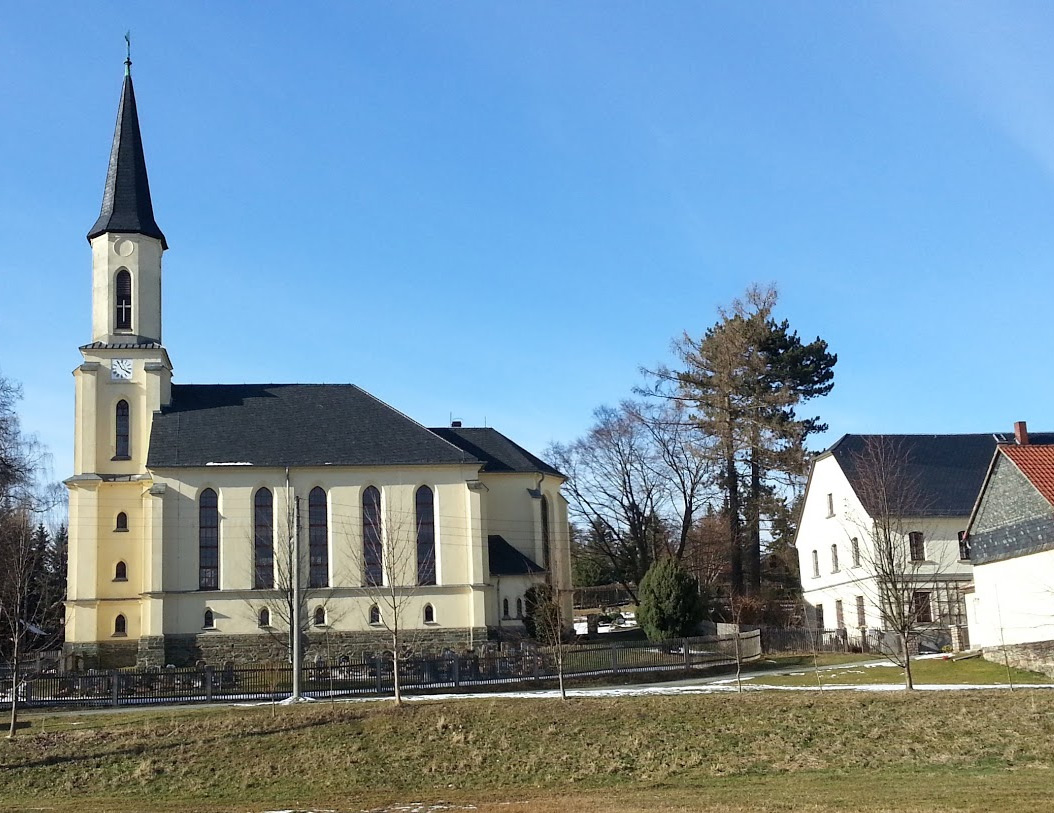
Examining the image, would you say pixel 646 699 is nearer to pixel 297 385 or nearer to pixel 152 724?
pixel 152 724

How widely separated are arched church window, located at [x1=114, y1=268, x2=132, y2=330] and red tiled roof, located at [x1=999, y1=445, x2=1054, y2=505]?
1478 inches

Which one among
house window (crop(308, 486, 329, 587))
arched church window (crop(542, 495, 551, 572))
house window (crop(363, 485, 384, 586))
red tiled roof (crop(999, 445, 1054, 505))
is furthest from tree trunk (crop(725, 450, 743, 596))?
red tiled roof (crop(999, 445, 1054, 505))

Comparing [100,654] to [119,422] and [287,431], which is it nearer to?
[119,422]

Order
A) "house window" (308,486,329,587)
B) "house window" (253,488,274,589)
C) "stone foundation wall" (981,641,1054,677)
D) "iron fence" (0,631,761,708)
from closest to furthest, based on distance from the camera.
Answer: "stone foundation wall" (981,641,1054,677)
"iron fence" (0,631,761,708)
"house window" (253,488,274,589)
"house window" (308,486,329,587)

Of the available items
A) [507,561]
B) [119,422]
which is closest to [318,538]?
[507,561]

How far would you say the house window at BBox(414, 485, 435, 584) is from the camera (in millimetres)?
51188

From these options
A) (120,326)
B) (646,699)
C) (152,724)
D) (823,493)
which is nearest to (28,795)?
(152,724)

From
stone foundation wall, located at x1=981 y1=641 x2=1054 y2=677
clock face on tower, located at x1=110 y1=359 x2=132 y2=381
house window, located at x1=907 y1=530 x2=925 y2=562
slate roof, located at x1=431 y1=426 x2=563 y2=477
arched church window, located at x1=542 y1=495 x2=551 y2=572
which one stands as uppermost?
clock face on tower, located at x1=110 y1=359 x2=132 y2=381

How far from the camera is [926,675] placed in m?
36.3

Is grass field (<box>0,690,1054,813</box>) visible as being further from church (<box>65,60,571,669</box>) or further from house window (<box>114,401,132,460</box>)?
house window (<box>114,401,132,460</box>)

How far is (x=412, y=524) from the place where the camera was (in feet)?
169

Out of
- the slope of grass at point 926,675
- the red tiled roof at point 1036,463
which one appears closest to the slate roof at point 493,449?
the slope of grass at point 926,675

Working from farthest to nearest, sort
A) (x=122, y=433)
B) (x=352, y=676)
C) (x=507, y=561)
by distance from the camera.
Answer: (x=507, y=561) < (x=122, y=433) < (x=352, y=676)

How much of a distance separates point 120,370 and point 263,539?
34.0 ft
